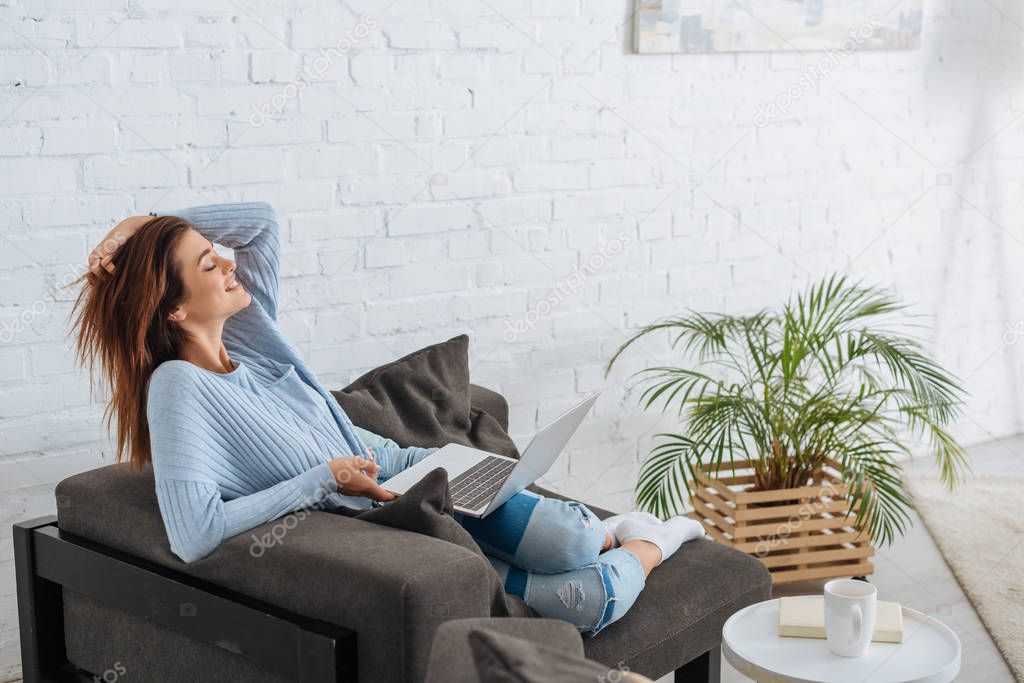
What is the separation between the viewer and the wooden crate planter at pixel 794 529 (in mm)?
2924

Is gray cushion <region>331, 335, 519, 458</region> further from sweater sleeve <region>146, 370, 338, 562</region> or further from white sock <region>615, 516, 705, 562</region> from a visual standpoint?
sweater sleeve <region>146, 370, 338, 562</region>

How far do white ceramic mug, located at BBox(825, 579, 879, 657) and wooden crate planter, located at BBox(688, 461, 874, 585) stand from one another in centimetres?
108

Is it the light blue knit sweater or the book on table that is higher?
the light blue knit sweater

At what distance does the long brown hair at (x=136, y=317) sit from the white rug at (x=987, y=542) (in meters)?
1.86

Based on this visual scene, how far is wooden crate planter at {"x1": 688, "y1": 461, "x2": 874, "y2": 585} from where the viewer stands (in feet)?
9.59

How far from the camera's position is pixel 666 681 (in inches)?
99.3

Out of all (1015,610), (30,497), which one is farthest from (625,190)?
(30,497)

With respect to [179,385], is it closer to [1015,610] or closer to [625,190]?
[625,190]

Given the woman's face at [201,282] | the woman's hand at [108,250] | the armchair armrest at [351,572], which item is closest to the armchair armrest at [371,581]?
the armchair armrest at [351,572]

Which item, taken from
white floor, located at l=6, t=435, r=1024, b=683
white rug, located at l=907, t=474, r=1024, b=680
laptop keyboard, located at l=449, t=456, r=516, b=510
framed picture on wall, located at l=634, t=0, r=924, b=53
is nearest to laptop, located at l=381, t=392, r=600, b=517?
laptop keyboard, located at l=449, t=456, r=516, b=510

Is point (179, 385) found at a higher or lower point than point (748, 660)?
higher

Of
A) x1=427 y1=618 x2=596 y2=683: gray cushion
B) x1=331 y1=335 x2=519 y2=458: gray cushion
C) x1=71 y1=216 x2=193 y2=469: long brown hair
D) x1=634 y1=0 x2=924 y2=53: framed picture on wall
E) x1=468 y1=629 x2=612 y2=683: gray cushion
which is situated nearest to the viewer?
x1=468 y1=629 x2=612 y2=683: gray cushion

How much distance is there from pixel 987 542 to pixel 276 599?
227cm

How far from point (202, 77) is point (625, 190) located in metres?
1.21
